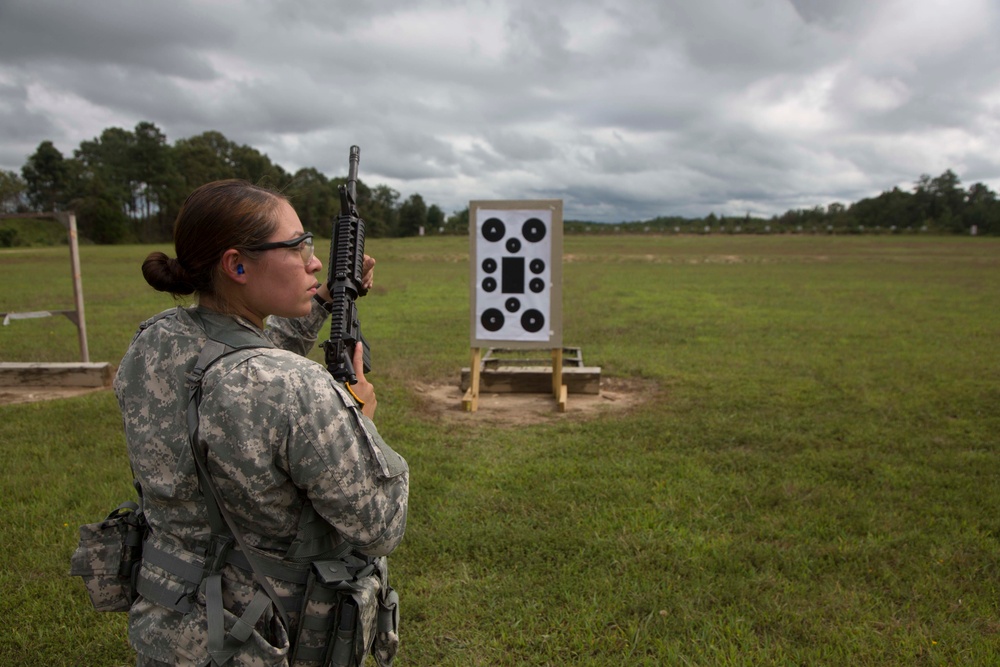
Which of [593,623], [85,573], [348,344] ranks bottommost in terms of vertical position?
[593,623]

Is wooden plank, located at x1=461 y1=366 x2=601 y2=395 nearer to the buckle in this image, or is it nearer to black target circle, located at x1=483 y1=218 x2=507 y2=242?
black target circle, located at x1=483 y1=218 x2=507 y2=242

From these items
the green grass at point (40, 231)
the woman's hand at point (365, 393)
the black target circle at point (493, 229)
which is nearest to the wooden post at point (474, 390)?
the black target circle at point (493, 229)

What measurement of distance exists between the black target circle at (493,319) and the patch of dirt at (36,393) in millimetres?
3802

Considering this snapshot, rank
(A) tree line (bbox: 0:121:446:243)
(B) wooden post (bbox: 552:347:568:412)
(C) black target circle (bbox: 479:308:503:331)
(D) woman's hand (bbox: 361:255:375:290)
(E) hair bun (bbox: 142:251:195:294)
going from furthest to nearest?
(A) tree line (bbox: 0:121:446:243) → (C) black target circle (bbox: 479:308:503:331) → (B) wooden post (bbox: 552:347:568:412) → (D) woman's hand (bbox: 361:255:375:290) → (E) hair bun (bbox: 142:251:195:294)

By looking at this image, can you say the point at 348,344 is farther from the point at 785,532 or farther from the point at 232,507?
the point at 785,532

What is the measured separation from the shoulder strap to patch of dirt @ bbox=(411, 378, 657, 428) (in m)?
4.65

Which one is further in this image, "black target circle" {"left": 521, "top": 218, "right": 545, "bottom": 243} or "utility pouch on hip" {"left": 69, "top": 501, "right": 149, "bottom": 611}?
"black target circle" {"left": 521, "top": 218, "right": 545, "bottom": 243}

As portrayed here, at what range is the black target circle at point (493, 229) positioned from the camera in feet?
23.2

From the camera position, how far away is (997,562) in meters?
3.68

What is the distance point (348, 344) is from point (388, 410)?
4.57 m

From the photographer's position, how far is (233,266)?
149cm

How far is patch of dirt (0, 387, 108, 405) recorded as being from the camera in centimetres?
660

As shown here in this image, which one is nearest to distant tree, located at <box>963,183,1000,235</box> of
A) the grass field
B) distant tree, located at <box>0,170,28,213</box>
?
the grass field

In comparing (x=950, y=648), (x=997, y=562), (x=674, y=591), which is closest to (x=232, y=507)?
(x=674, y=591)
